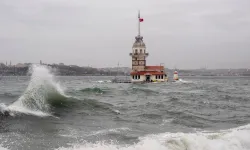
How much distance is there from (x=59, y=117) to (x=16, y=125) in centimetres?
342

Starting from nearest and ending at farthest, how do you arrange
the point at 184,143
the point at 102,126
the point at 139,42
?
the point at 184,143 < the point at 102,126 < the point at 139,42

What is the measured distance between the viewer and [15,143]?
10797 millimetres

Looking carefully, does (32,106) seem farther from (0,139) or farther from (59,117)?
(0,139)

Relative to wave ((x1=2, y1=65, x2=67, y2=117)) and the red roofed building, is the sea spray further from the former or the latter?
the red roofed building

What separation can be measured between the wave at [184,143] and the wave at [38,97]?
249 inches

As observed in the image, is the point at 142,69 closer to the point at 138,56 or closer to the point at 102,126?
the point at 138,56

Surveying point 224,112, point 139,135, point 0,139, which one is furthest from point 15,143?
point 224,112

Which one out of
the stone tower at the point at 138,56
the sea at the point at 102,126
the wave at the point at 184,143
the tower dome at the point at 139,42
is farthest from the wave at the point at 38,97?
the tower dome at the point at 139,42

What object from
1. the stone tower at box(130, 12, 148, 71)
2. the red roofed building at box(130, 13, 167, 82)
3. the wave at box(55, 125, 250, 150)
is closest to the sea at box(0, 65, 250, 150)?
the wave at box(55, 125, 250, 150)

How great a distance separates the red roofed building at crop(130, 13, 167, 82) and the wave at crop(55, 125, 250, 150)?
5313cm

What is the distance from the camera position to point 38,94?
19.5m

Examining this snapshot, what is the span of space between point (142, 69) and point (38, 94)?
168 ft

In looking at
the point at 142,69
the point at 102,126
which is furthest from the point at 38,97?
the point at 142,69

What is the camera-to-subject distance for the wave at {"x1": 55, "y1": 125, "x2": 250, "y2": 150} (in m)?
10.6
